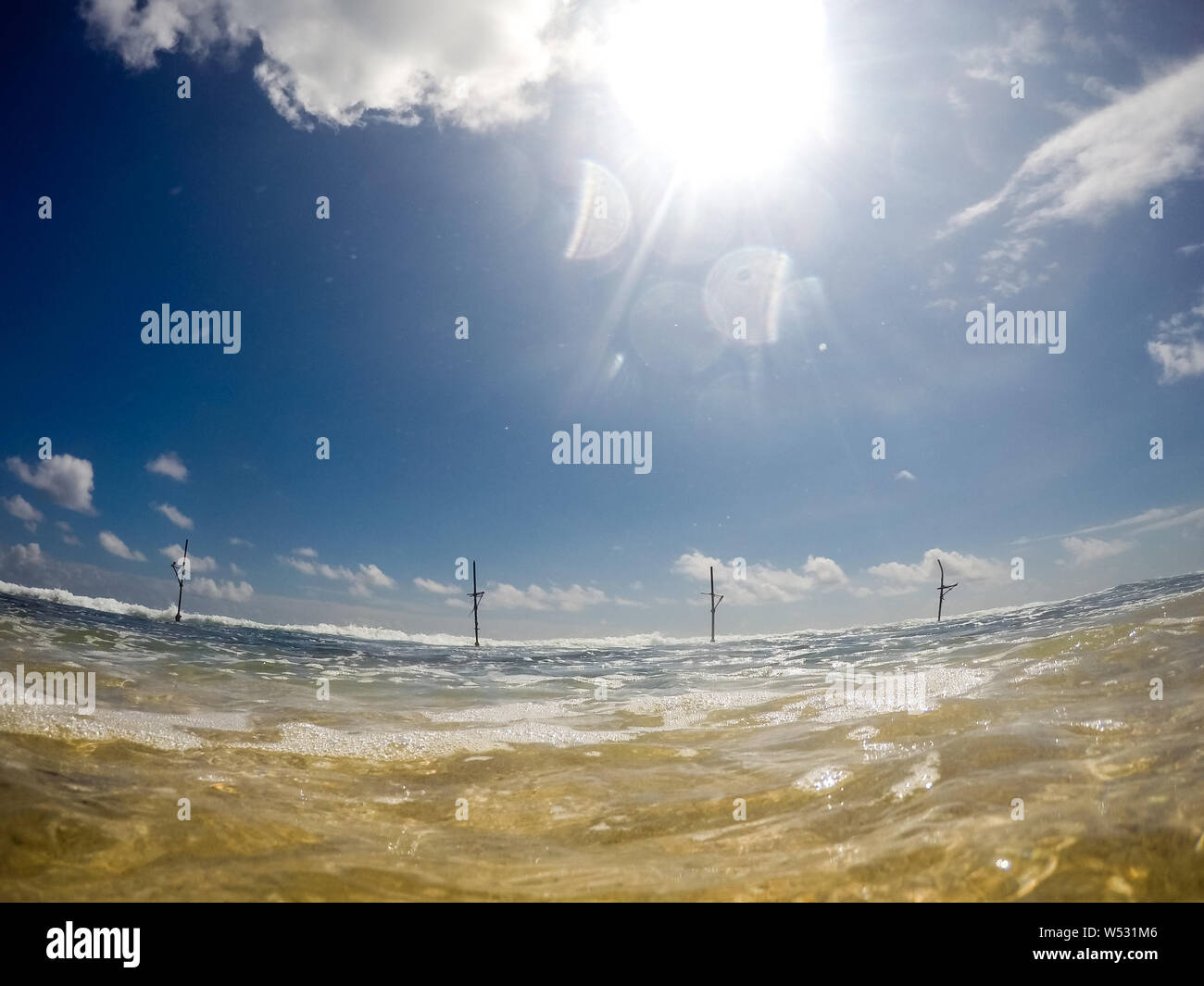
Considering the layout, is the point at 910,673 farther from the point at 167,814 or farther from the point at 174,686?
the point at 174,686

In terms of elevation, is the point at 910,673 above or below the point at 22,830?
below

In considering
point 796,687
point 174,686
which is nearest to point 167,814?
point 174,686

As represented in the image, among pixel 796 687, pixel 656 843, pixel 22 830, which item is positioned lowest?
pixel 796 687

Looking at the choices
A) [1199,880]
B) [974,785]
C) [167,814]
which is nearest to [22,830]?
[167,814]
